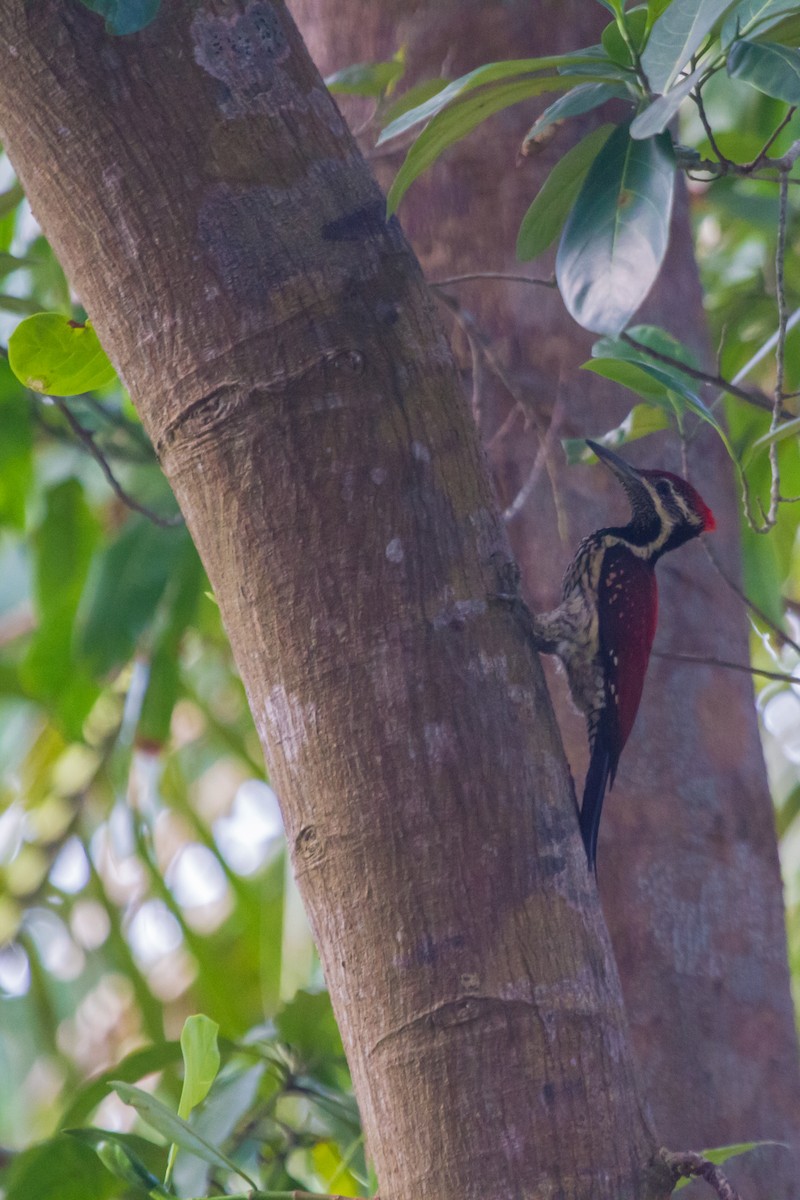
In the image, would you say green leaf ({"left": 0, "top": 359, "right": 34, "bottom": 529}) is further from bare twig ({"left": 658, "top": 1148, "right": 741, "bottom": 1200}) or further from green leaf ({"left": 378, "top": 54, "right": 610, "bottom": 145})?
bare twig ({"left": 658, "top": 1148, "right": 741, "bottom": 1200})

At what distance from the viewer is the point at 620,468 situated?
221cm

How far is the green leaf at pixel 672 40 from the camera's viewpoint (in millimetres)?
1247

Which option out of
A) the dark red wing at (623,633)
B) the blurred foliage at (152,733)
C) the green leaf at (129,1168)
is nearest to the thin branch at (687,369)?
the blurred foliage at (152,733)

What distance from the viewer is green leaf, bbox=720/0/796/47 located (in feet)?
4.21

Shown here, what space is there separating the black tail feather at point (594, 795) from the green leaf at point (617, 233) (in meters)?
0.91

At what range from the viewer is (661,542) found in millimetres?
2436

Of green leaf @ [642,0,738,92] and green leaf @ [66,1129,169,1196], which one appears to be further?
green leaf @ [66,1129,169,1196]

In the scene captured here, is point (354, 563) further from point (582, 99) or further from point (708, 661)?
point (708, 661)

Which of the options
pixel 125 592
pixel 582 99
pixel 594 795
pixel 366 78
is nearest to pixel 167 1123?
pixel 594 795

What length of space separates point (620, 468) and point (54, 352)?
101cm

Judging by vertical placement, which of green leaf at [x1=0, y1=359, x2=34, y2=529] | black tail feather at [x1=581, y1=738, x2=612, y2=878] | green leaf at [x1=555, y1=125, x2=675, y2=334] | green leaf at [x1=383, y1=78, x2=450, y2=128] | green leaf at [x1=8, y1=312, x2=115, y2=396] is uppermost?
green leaf at [x1=383, y1=78, x2=450, y2=128]

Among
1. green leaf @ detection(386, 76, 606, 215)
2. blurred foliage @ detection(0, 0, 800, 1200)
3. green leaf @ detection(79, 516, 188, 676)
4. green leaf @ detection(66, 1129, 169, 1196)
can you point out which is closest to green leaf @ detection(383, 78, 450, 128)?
blurred foliage @ detection(0, 0, 800, 1200)

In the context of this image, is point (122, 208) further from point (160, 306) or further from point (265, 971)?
point (265, 971)

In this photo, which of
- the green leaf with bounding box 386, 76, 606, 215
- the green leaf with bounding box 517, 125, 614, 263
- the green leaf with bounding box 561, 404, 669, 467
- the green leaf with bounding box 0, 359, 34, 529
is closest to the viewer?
the green leaf with bounding box 386, 76, 606, 215
